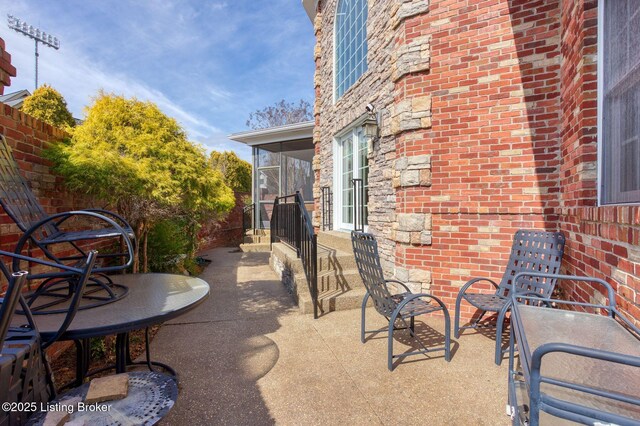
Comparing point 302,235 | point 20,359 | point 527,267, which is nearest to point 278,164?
point 302,235

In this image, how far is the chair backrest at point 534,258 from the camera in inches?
110

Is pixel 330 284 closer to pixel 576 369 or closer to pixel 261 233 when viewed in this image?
pixel 576 369

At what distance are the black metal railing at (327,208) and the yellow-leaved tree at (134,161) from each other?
10.5 ft

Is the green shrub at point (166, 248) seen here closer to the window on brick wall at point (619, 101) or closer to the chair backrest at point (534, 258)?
the chair backrest at point (534, 258)

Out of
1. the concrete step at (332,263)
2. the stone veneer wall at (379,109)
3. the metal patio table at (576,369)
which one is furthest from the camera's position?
the concrete step at (332,263)

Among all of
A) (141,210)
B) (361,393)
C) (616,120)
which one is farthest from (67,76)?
(616,120)

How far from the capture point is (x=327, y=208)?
265 inches

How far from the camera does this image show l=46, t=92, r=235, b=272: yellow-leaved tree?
A: 274 cm

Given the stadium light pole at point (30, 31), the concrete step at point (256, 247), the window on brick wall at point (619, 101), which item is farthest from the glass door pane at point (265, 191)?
the stadium light pole at point (30, 31)

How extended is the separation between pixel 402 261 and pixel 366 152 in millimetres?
2212

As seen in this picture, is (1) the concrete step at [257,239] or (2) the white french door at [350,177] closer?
(2) the white french door at [350,177]

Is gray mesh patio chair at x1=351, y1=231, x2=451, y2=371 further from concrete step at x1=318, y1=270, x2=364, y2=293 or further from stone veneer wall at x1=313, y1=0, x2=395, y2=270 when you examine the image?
stone veneer wall at x1=313, y1=0, x2=395, y2=270

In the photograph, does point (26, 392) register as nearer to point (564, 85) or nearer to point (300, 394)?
point (300, 394)

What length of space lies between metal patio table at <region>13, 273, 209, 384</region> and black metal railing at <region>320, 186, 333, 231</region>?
445cm
